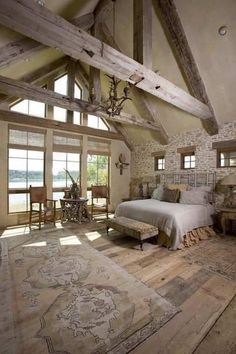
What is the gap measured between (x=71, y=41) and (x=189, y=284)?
136 inches

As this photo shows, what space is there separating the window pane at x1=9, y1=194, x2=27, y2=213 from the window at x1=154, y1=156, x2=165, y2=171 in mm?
4533

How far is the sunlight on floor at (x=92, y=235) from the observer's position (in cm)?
414

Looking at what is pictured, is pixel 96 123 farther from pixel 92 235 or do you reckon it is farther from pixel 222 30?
pixel 222 30

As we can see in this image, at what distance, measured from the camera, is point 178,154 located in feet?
19.9

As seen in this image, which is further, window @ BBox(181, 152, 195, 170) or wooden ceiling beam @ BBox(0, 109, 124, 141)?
window @ BBox(181, 152, 195, 170)

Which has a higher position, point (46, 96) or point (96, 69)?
point (96, 69)

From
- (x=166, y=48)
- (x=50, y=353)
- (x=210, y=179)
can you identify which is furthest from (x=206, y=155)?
(x=50, y=353)

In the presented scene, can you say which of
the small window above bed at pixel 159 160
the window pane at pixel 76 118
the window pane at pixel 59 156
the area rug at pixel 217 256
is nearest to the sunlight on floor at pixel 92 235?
the area rug at pixel 217 256

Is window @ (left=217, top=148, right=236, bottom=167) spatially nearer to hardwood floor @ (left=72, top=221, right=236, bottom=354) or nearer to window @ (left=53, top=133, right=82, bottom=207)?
hardwood floor @ (left=72, top=221, right=236, bottom=354)

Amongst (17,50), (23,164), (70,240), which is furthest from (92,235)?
(17,50)

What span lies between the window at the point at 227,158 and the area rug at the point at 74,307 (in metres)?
3.99

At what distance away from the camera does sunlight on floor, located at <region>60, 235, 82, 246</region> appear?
3.80m

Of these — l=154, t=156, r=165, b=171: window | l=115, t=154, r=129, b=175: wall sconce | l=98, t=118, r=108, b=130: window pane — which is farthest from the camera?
l=115, t=154, r=129, b=175: wall sconce

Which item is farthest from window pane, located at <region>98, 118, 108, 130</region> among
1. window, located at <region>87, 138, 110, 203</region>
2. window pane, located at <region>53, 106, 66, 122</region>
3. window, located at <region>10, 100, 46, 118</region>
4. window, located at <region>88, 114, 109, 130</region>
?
window, located at <region>10, 100, 46, 118</region>
